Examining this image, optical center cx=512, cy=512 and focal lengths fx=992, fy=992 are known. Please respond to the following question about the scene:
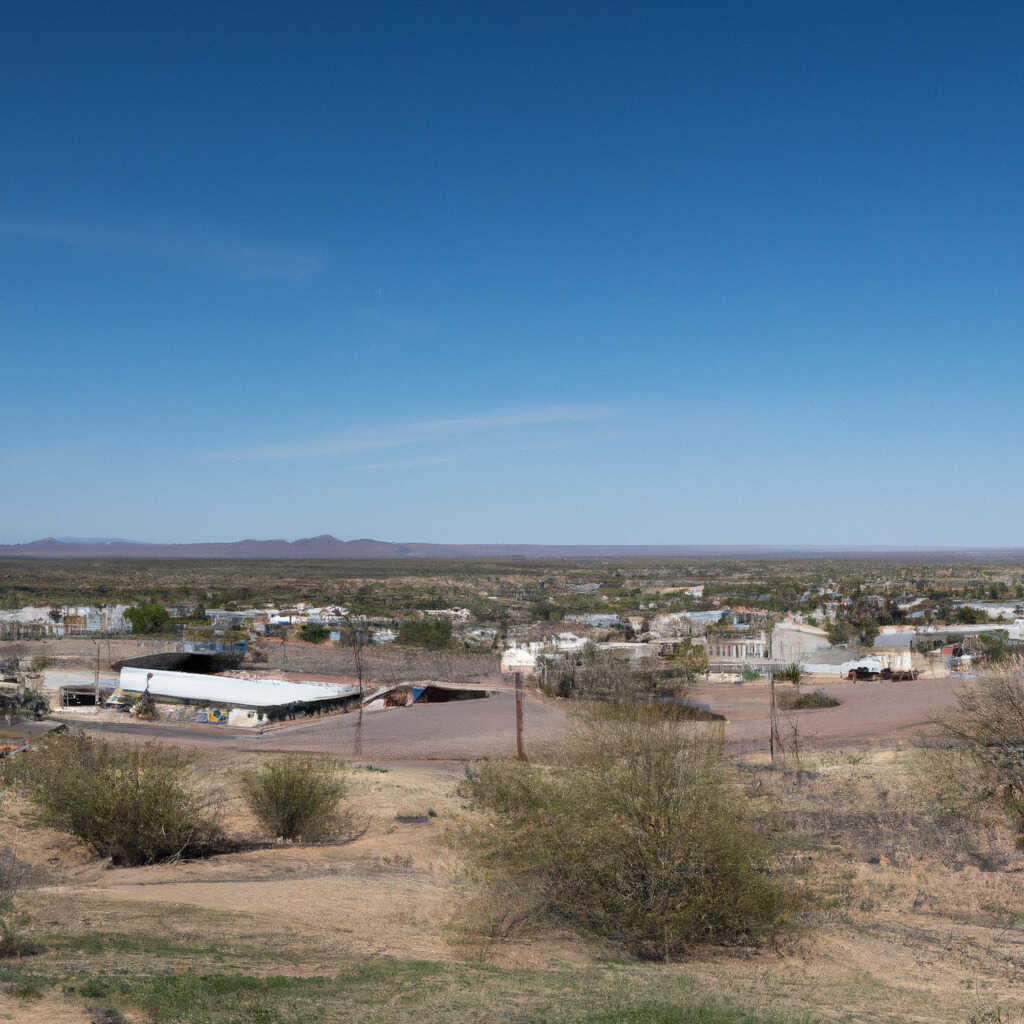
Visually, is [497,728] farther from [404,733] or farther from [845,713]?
[845,713]

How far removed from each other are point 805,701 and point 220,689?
27.0 meters

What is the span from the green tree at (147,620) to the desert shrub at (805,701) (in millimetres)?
48251

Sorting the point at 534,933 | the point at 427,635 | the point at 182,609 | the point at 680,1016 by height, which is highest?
the point at 680,1016

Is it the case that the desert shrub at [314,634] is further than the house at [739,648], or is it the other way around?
the desert shrub at [314,634]

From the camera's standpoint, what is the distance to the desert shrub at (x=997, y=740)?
21.3m

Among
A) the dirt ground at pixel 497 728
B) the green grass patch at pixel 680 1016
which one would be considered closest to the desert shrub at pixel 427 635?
the dirt ground at pixel 497 728

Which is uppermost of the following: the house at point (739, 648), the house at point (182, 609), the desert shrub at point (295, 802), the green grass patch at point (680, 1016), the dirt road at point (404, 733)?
the green grass patch at point (680, 1016)

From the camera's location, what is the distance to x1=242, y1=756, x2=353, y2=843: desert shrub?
20688 mm

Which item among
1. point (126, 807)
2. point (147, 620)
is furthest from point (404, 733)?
point (147, 620)

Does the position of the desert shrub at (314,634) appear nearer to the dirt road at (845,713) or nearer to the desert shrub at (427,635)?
the desert shrub at (427,635)

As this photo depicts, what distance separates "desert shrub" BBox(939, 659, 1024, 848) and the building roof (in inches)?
1152

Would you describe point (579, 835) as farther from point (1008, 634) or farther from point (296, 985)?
point (1008, 634)

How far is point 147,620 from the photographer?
249ft

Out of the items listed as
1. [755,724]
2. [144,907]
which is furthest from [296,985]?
[755,724]
